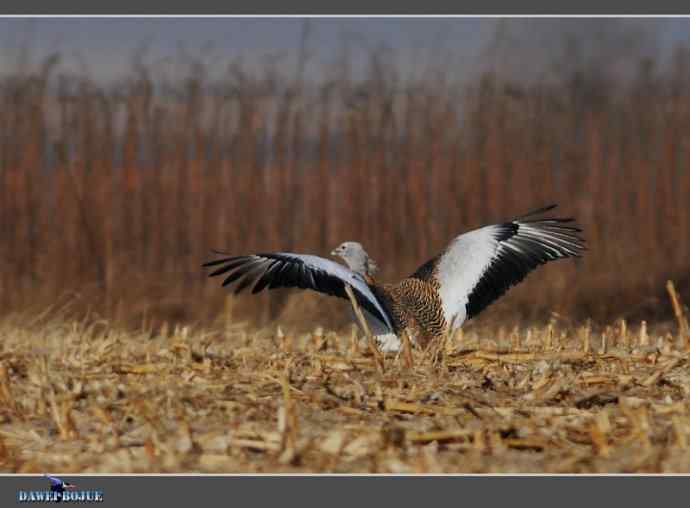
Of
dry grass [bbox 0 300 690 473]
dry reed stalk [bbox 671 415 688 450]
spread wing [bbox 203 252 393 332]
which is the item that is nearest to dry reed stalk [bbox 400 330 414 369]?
dry grass [bbox 0 300 690 473]

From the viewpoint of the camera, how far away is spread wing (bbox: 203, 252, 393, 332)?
5832 mm

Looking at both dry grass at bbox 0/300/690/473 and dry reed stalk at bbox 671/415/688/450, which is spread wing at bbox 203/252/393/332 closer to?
dry grass at bbox 0/300/690/473

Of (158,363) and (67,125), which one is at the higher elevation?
(67,125)

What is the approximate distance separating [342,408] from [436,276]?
1939 mm

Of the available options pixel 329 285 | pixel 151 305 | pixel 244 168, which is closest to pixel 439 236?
pixel 244 168

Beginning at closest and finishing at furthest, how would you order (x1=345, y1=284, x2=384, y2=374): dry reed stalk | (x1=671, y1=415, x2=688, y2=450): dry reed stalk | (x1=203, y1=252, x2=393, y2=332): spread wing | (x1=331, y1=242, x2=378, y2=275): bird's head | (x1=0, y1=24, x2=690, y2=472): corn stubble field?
(x1=671, y1=415, x2=688, y2=450): dry reed stalk
(x1=345, y1=284, x2=384, y2=374): dry reed stalk
(x1=203, y1=252, x2=393, y2=332): spread wing
(x1=331, y1=242, x2=378, y2=275): bird's head
(x1=0, y1=24, x2=690, y2=472): corn stubble field

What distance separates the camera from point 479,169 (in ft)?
36.4

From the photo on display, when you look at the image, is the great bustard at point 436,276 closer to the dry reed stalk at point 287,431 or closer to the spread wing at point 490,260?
the spread wing at point 490,260

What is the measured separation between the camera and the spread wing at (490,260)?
6.39 metres

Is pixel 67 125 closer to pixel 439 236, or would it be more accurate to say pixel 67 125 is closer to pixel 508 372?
pixel 439 236

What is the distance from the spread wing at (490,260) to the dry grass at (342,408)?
0.29m

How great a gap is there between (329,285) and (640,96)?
21.0 ft
